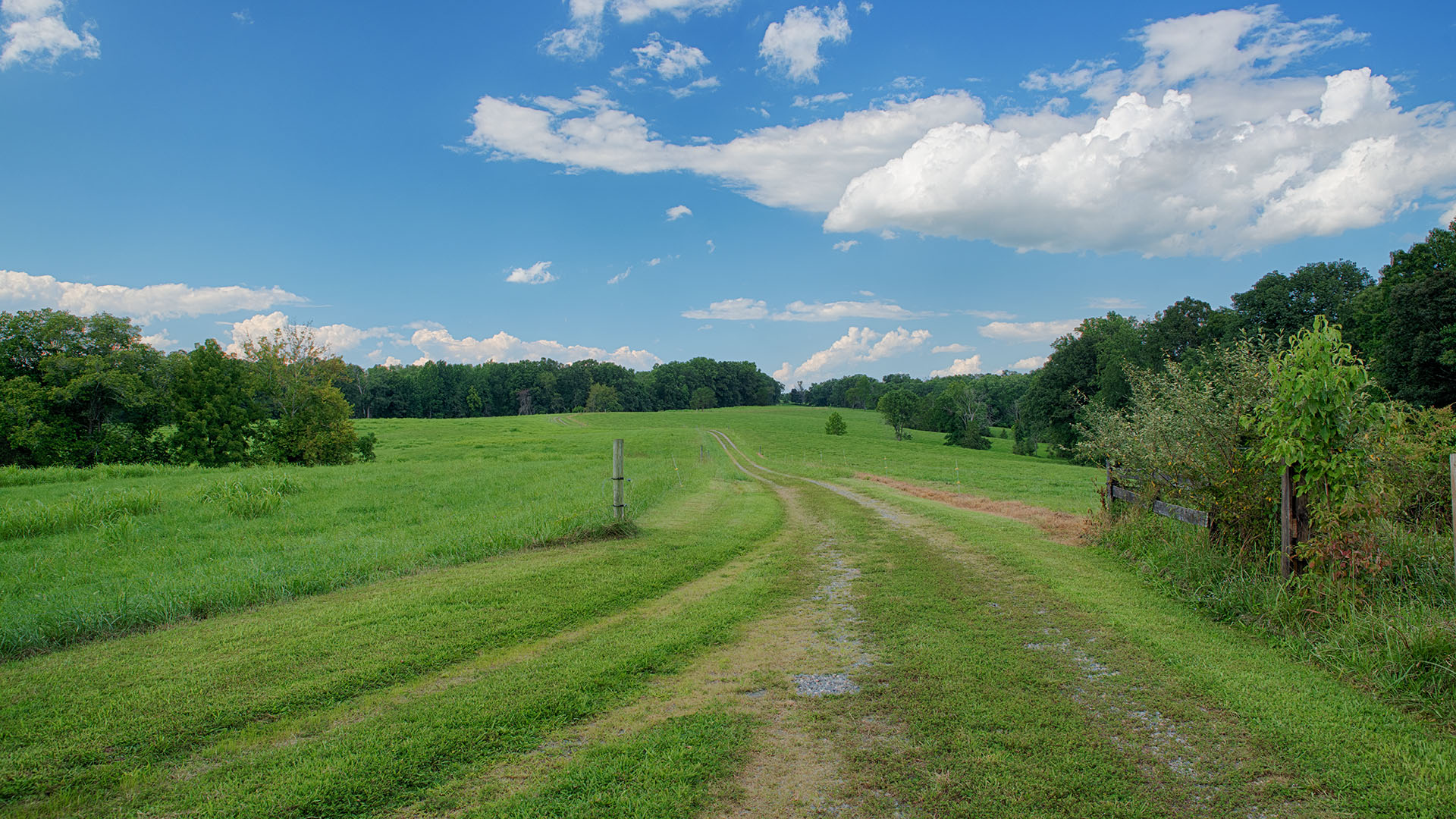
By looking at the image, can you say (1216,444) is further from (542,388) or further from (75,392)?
(542,388)

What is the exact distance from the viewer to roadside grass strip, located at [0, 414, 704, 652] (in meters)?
7.90

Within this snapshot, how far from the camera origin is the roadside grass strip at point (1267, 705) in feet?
12.4

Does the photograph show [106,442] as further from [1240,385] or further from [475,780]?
[1240,385]

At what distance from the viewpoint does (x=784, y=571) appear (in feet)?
33.5

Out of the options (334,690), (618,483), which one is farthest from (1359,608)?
(618,483)

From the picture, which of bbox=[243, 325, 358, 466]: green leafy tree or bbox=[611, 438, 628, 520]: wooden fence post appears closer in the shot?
bbox=[611, 438, 628, 520]: wooden fence post

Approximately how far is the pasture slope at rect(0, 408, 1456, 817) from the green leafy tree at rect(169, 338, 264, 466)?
28074 mm

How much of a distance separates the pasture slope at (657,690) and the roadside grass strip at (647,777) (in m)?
0.02

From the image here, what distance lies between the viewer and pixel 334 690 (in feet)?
17.5

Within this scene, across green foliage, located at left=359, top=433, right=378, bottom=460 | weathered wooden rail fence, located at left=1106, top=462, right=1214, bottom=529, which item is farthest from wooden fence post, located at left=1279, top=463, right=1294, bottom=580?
green foliage, located at left=359, top=433, right=378, bottom=460

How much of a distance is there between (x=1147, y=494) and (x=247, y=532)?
57.8 feet

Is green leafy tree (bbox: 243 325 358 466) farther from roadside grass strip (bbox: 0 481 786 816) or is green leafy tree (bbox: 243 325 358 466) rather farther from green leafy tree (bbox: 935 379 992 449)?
green leafy tree (bbox: 935 379 992 449)

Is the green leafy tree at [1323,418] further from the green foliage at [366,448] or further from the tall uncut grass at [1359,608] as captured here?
the green foliage at [366,448]

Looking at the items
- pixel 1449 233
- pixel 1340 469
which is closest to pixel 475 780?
pixel 1340 469
